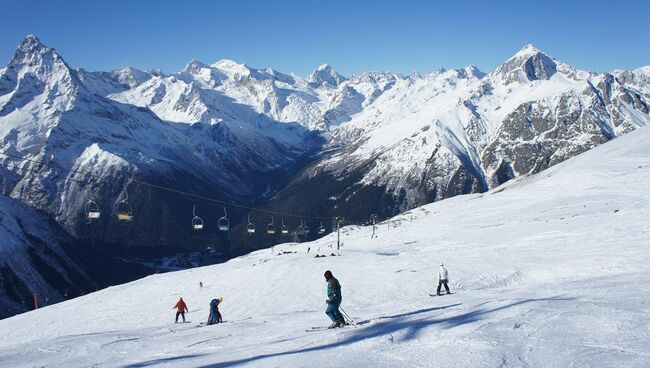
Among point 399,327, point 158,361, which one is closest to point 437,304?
point 399,327

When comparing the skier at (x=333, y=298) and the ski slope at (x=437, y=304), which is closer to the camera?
the ski slope at (x=437, y=304)

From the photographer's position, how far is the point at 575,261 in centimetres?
3762

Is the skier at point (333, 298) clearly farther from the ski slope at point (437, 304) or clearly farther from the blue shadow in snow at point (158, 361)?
the blue shadow in snow at point (158, 361)

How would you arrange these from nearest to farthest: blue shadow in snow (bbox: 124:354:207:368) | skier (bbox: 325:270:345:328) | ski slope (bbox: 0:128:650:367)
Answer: ski slope (bbox: 0:128:650:367) → blue shadow in snow (bbox: 124:354:207:368) → skier (bbox: 325:270:345:328)

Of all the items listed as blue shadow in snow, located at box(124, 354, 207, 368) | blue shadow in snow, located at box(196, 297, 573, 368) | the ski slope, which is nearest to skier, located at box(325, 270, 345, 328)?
the ski slope

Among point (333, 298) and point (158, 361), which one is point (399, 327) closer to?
point (333, 298)

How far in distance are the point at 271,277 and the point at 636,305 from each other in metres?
38.6

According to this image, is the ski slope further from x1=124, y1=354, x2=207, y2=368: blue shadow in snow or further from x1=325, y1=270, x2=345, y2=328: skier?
x1=325, y1=270, x2=345, y2=328: skier

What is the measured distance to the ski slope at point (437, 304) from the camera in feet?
48.1

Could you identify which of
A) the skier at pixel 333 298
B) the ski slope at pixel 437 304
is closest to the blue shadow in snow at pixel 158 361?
the ski slope at pixel 437 304

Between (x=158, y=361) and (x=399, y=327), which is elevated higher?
(x=399, y=327)

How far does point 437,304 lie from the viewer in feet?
84.7

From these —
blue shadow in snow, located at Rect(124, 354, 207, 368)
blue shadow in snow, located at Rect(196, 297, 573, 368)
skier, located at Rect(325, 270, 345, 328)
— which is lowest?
blue shadow in snow, located at Rect(124, 354, 207, 368)

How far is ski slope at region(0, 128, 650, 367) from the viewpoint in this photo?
48.1ft
